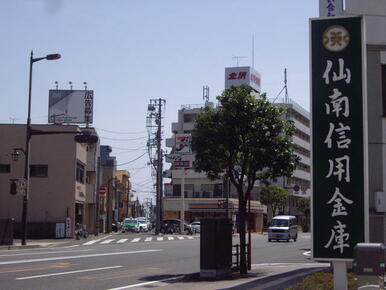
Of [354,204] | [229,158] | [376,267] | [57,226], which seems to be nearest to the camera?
[376,267]

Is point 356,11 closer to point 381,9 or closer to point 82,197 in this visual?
point 381,9

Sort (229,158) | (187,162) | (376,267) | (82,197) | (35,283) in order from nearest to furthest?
(376,267), (35,283), (229,158), (82,197), (187,162)

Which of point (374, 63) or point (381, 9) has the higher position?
point (381, 9)

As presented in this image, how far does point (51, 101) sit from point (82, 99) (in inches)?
155

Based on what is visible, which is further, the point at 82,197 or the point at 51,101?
the point at 51,101

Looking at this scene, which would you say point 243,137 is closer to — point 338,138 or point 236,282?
point 236,282

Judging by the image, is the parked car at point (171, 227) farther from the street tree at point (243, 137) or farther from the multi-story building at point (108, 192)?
the street tree at point (243, 137)

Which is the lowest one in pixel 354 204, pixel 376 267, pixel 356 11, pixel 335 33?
pixel 376 267

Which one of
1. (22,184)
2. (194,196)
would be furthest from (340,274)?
(194,196)

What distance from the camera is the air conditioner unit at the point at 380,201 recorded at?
16453 mm

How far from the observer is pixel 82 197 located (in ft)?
186

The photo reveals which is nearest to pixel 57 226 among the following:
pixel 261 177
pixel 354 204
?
pixel 261 177

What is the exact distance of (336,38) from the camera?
1172cm

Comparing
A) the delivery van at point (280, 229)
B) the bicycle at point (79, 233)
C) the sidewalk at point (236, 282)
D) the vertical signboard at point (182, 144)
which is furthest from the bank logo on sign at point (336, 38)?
the vertical signboard at point (182, 144)
